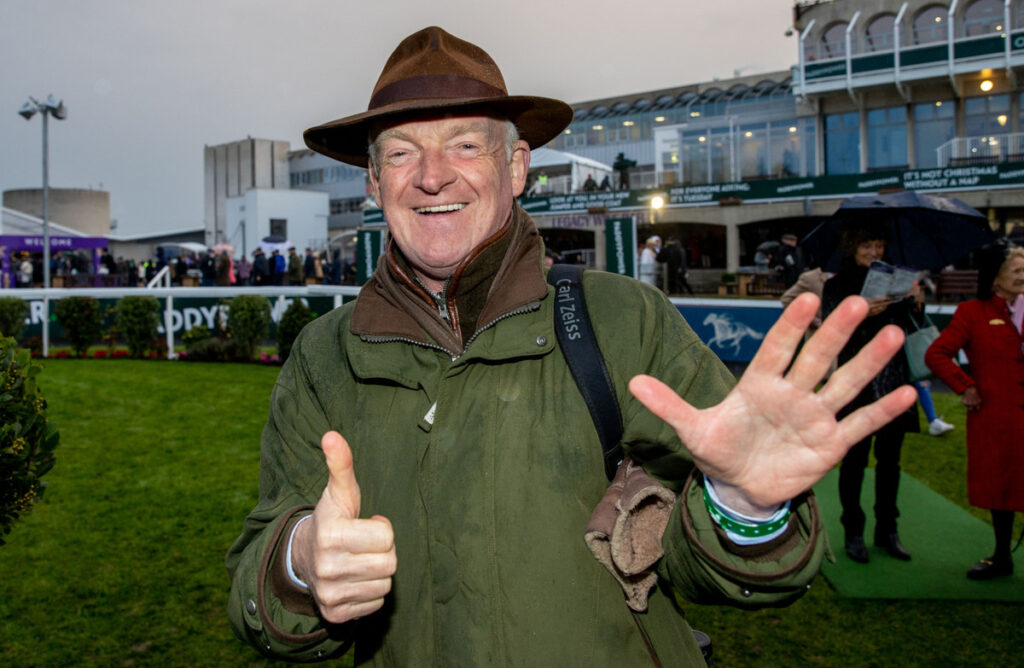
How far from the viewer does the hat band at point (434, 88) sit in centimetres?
218

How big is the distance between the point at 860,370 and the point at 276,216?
52988 mm

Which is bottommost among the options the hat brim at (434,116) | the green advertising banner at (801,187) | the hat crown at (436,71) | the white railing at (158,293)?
the hat brim at (434,116)

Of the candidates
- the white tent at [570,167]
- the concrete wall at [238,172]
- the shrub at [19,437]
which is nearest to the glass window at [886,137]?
the white tent at [570,167]

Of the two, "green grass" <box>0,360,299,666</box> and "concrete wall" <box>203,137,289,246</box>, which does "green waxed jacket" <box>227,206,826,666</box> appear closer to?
"green grass" <box>0,360,299,666</box>

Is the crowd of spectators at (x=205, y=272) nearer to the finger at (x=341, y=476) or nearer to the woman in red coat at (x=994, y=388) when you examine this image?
the woman in red coat at (x=994, y=388)

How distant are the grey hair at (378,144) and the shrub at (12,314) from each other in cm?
1576

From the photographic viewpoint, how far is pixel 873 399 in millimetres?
5496

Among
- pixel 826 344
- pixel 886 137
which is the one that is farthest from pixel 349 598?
pixel 886 137

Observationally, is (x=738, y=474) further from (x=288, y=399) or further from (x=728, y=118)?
(x=728, y=118)

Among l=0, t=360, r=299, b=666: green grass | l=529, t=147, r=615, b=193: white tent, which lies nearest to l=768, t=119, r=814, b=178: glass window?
l=529, t=147, r=615, b=193: white tent

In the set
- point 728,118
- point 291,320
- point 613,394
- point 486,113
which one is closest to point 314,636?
point 613,394

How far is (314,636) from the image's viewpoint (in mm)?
1843

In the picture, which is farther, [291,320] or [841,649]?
[291,320]

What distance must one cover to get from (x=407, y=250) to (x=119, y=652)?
145 inches
